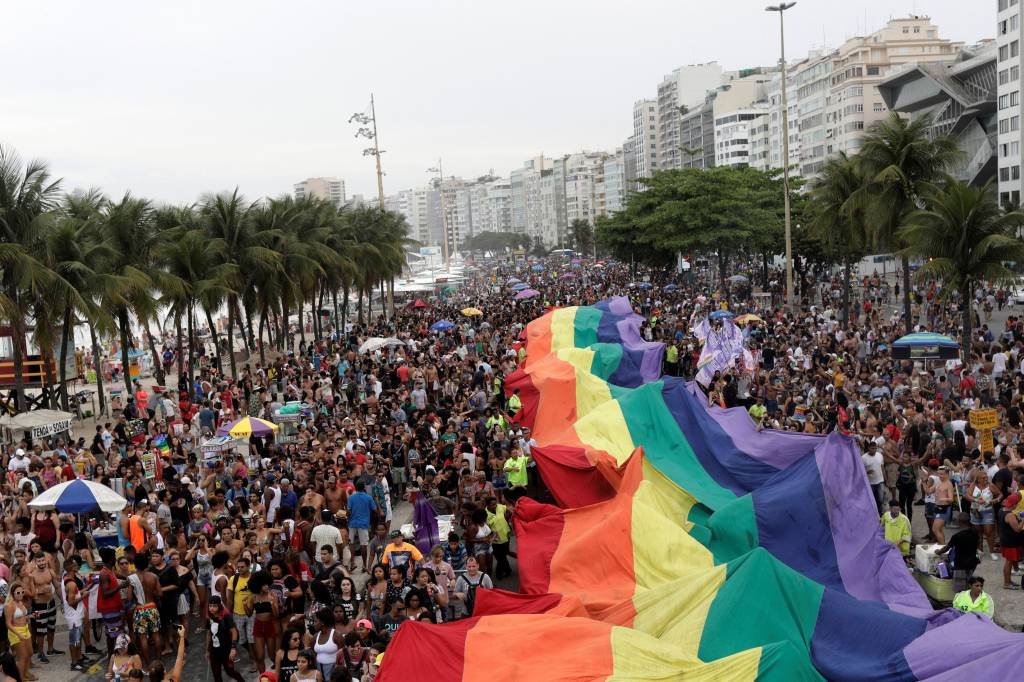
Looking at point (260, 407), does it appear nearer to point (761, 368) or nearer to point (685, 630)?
point (761, 368)

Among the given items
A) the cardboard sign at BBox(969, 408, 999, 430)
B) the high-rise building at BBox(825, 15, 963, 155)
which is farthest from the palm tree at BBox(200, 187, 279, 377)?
the high-rise building at BBox(825, 15, 963, 155)

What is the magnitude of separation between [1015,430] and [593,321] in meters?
14.6

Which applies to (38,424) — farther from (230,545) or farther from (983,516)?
(983,516)

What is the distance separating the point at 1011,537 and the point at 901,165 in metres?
21.7

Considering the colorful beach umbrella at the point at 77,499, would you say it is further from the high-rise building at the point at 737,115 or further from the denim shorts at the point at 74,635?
the high-rise building at the point at 737,115

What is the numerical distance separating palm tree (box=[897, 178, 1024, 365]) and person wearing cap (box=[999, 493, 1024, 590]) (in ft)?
42.3

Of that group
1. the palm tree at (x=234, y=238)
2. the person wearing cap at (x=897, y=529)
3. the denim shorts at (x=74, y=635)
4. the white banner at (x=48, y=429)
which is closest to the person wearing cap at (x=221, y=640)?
the denim shorts at (x=74, y=635)

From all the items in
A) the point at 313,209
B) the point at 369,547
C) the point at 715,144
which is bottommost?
the point at 369,547

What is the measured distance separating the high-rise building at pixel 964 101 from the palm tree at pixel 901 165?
3138cm

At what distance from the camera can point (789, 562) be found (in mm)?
12148

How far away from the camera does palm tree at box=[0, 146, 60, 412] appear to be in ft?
85.4

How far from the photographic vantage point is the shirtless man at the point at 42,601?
12039 mm

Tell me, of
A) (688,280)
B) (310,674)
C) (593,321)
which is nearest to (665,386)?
(310,674)

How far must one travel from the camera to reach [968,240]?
25.0 m
